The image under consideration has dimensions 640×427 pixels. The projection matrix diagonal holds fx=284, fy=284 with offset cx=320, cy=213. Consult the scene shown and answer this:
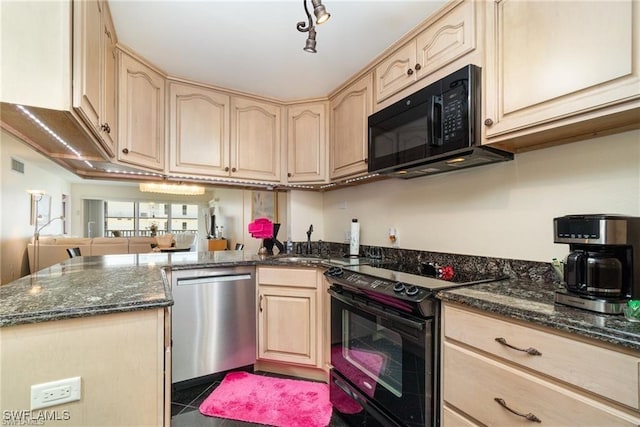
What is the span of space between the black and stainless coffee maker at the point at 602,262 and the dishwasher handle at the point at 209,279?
1954mm

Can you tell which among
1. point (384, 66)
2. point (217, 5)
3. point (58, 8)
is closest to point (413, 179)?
point (384, 66)

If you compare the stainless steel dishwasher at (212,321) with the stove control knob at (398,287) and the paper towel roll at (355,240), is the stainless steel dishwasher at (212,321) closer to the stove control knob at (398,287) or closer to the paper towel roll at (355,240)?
the paper towel roll at (355,240)

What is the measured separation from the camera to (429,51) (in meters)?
1.64

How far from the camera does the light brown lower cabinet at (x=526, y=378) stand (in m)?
0.76

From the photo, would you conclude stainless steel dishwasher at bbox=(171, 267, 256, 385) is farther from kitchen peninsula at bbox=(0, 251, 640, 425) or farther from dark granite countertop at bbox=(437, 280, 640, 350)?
dark granite countertop at bbox=(437, 280, 640, 350)

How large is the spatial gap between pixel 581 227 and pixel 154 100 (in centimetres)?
267

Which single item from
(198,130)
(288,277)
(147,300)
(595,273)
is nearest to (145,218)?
(198,130)

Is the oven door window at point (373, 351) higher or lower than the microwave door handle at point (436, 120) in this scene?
lower

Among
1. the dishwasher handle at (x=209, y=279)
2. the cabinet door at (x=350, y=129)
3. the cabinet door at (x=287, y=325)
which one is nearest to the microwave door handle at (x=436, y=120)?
the cabinet door at (x=350, y=129)

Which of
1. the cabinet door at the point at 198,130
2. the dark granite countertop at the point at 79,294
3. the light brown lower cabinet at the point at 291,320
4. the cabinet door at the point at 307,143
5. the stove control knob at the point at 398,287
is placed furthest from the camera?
the cabinet door at the point at 307,143

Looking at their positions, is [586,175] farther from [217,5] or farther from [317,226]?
[317,226]

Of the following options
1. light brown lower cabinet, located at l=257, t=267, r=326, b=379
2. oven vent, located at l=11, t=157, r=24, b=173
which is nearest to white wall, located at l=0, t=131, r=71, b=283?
oven vent, located at l=11, t=157, r=24, b=173

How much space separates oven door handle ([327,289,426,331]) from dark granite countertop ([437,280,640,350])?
161mm

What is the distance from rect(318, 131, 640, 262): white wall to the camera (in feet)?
3.98
